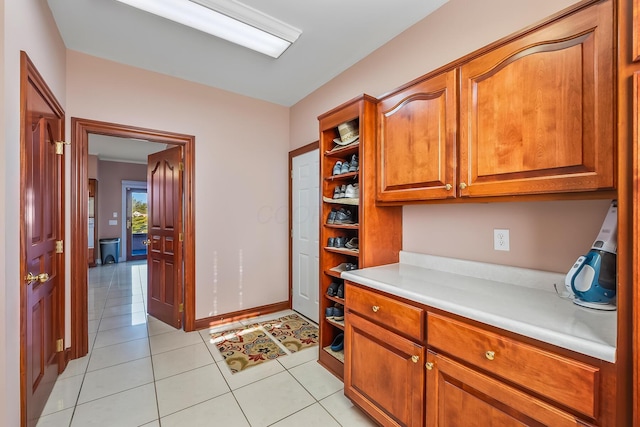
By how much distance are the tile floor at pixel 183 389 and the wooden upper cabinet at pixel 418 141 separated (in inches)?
57.6

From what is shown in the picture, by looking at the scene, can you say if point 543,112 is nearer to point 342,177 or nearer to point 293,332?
point 342,177

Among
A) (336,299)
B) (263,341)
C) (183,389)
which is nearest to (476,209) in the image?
(336,299)

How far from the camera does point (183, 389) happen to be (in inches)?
76.5

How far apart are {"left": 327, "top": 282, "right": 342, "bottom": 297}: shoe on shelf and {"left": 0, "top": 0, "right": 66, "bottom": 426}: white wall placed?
1.79 m

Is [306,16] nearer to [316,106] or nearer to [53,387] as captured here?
[316,106]

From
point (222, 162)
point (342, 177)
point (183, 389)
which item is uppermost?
point (222, 162)

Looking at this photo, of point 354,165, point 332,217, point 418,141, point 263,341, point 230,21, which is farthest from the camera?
point 263,341

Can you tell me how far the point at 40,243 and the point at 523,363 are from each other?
105 inches

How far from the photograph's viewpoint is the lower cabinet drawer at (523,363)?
837 millimetres

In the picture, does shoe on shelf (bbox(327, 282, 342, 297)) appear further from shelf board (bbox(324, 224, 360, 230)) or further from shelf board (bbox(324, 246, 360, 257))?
shelf board (bbox(324, 224, 360, 230))

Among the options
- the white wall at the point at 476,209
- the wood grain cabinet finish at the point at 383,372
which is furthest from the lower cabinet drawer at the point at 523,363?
the white wall at the point at 476,209

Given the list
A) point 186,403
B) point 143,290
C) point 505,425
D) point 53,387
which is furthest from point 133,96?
point 505,425

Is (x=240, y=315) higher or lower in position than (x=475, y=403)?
lower

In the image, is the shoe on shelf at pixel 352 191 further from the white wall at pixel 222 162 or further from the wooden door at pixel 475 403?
the white wall at pixel 222 162
